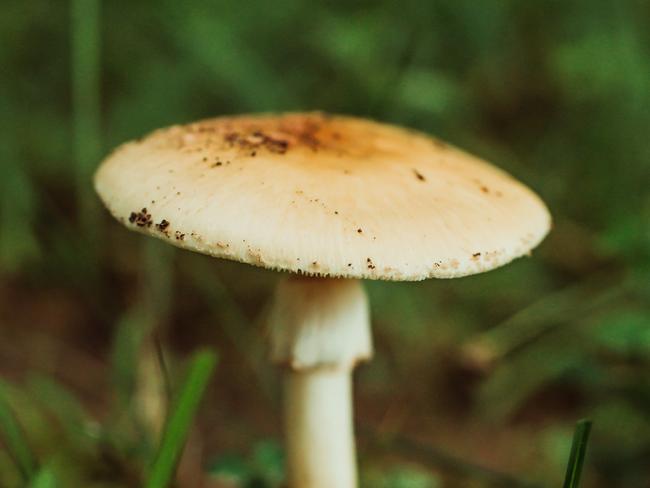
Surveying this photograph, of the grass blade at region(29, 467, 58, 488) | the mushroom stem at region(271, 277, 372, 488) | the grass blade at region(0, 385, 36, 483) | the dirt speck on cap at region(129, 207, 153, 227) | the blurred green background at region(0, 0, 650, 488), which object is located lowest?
the grass blade at region(29, 467, 58, 488)

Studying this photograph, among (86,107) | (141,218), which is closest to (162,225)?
(141,218)

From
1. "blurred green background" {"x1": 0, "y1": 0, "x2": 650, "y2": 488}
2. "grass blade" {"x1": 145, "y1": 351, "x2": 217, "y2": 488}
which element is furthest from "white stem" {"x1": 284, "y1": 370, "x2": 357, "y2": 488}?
"grass blade" {"x1": 145, "y1": 351, "x2": 217, "y2": 488}

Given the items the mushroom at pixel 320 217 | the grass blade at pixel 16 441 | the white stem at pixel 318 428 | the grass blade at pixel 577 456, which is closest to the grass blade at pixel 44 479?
the grass blade at pixel 16 441

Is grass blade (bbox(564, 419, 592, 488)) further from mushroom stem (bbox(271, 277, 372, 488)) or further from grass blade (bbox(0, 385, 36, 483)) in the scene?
grass blade (bbox(0, 385, 36, 483))

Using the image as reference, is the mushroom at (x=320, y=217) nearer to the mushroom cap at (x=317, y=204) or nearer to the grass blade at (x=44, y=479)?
the mushroom cap at (x=317, y=204)

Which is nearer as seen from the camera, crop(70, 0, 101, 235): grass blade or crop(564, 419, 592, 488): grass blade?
crop(564, 419, 592, 488): grass blade

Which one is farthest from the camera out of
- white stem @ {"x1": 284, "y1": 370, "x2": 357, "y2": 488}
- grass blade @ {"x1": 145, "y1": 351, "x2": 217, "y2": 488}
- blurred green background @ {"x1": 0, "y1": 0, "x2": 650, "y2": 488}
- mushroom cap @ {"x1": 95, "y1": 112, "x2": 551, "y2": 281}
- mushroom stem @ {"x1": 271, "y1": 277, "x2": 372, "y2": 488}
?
blurred green background @ {"x1": 0, "y1": 0, "x2": 650, "y2": 488}

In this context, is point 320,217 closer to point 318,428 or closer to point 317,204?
point 317,204

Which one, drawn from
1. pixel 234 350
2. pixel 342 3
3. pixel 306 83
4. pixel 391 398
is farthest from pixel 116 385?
pixel 342 3

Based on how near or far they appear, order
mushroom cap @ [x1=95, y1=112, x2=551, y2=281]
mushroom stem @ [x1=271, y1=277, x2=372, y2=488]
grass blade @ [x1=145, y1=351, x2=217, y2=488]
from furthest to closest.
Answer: mushroom stem @ [x1=271, y1=277, x2=372, y2=488]
grass blade @ [x1=145, y1=351, x2=217, y2=488]
mushroom cap @ [x1=95, y1=112, x2=551, y2=281]
